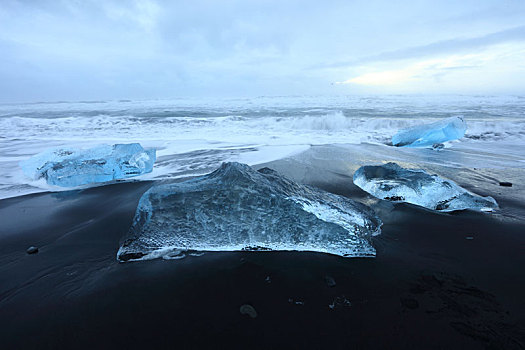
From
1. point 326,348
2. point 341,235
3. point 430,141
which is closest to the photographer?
point 326,348

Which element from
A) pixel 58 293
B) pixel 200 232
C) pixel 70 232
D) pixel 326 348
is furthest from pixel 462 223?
pixel 70 232

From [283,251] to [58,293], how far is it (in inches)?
62.1

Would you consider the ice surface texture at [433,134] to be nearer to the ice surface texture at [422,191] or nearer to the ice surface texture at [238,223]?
the ice surface texture at [422,191]

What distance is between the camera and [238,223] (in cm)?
208

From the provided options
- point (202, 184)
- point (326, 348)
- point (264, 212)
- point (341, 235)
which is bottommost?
point (326, 348)

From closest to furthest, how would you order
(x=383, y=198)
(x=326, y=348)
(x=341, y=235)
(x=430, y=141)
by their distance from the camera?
(x=326, y=348) → (x=341, y=235) → (x=383, y=198) → (x=430, y=141)

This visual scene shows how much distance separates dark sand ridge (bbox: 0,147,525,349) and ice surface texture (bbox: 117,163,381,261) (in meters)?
0.11

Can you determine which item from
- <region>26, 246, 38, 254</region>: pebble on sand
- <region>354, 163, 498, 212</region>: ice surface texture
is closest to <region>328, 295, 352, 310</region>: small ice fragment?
<region>354, 163, 498, 212</region>: ice surface texture

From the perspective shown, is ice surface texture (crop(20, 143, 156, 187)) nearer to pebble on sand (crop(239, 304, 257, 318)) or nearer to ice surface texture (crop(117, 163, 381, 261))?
ice surface texture (crop(117, 163, 381, 261))

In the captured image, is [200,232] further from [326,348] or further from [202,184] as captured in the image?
[326,348]

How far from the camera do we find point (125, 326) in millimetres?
1378

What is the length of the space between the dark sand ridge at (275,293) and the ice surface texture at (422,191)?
1.00 feet

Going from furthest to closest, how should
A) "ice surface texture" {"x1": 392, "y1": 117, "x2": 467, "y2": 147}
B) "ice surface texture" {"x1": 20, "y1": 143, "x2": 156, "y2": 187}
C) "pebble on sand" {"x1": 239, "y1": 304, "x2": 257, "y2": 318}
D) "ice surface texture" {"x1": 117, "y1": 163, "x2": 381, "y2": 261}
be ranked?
"ice surface texture" {"x1": 392, "y1": 117, "x2": 467, "y2": 147} → "ice surface texture" {"x1": 20, "y1": 143, "x2": 156, "y2": 187} → "ice surface texture" {"x1": 117, "y1": 163, "x2": 381, "y2": 261} → "pebble on sand" {"x1": 239, "y1": 304, "x2": 257, "y2": 318}

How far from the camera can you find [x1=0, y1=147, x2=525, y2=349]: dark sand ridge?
131 centimetres
